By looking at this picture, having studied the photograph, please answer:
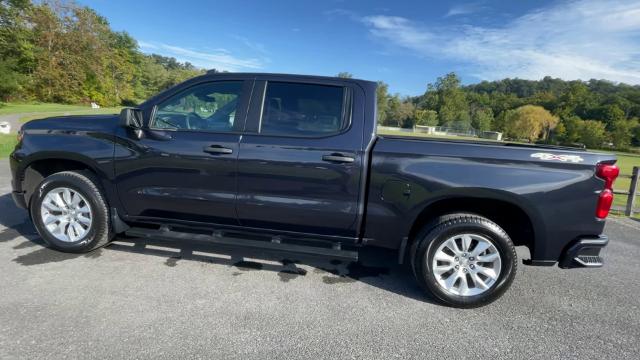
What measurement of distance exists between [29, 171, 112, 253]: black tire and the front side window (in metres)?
0.95

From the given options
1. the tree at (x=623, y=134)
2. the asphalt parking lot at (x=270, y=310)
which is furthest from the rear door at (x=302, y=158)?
the tree at (x=623, y=134)

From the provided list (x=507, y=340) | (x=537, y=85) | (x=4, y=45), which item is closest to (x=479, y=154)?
(x=507, y=340)

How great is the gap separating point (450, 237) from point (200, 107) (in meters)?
2.69

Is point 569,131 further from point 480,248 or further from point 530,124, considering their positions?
point 480,248

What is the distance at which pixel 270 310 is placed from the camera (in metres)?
2.72

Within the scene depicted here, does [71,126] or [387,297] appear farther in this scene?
[71,126]

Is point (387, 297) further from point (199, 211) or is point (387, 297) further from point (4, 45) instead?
point (4, 45)

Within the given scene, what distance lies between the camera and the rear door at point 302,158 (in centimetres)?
293

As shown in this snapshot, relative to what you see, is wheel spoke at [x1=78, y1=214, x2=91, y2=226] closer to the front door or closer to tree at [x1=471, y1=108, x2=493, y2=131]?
the front door

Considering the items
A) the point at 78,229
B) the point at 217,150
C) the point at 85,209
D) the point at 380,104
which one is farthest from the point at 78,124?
the point at 380,104

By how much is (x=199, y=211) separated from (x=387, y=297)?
77.7 inches

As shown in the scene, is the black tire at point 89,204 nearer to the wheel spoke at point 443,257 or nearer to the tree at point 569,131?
the wheel spoke at point 443,257

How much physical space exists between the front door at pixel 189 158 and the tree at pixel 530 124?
93127mm

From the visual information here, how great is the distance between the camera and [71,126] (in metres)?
3.39
